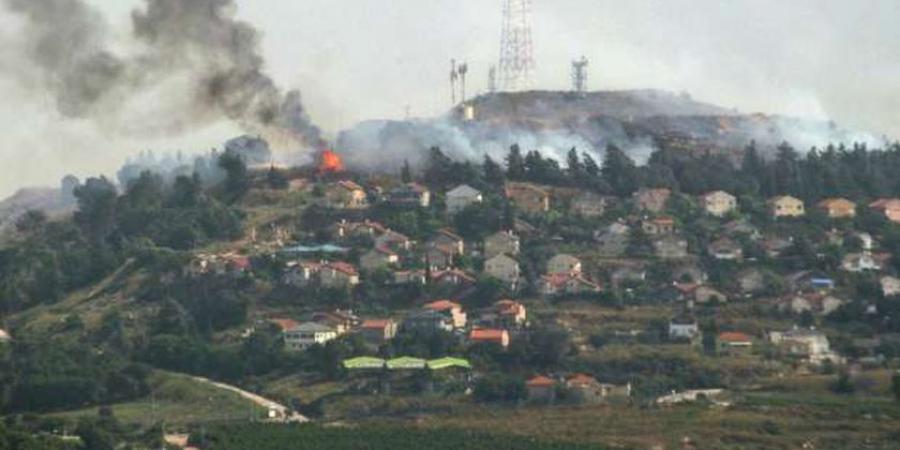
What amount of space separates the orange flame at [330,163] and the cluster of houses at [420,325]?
853 inches

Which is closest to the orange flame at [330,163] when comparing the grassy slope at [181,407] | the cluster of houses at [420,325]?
the cluster of houses at [420,325]

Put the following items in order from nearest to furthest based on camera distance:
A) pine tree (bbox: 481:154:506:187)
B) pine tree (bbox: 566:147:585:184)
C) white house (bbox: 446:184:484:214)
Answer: white house (bbox: 446:184:484:214) → pine tree (bbox: 481:154:506:187) → pine tree (bbox: 566:147:585:184)

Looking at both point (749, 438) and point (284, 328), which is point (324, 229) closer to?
point (284, 328)

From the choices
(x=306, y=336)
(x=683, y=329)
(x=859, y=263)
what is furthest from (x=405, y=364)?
(x=859, y=263)

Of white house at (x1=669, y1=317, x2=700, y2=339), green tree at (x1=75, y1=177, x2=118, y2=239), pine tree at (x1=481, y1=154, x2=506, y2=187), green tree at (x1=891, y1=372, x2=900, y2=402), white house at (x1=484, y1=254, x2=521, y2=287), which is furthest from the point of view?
pine tree at (x1=481, y1=154, x2=506, y2=187)

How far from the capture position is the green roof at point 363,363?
89.5 metres

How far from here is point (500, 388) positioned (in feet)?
281

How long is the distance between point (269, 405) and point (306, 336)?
706cm

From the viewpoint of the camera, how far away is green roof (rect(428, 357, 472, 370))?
293 ft

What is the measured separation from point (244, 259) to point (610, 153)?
22.6m

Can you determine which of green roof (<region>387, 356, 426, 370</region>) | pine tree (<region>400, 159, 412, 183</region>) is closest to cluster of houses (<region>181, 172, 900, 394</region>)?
pine tree (<region>400, 159, 412, 183</region>)

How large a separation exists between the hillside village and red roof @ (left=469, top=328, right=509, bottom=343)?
288 mm

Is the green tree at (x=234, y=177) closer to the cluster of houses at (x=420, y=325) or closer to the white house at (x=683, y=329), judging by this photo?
the cluster of houses at (x=420, y=325)

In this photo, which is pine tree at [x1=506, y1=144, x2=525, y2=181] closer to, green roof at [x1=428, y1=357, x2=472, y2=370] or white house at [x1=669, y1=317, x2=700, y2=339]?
white house at [x1=669, y1=317, x2=700, y2=339]
